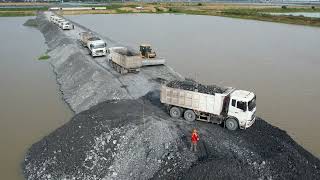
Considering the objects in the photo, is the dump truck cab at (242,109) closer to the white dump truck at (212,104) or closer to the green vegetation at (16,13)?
the white dump truck at (212,104)

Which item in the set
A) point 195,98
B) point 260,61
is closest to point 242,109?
point 195,98

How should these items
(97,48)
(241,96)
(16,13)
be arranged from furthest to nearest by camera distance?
1. (16,13)
2. (97,48)
3. (241,96)

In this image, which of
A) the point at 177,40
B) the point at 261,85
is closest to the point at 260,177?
the point at 261,85

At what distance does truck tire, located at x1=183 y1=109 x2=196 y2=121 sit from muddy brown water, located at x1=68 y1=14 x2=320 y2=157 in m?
7.69

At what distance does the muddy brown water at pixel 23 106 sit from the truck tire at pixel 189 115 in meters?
10.3

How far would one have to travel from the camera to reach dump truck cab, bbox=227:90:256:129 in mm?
22109

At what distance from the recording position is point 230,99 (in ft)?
73.5

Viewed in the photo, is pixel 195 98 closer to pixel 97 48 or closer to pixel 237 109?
pixel 237 109

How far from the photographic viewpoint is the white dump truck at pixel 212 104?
22.3 meters

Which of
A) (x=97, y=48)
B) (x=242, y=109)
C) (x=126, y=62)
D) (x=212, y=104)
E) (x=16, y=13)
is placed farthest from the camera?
(x=16, y=13)

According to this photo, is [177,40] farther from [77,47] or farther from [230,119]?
[230,119]

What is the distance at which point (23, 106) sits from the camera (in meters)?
32.8

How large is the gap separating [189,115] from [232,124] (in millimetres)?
2767

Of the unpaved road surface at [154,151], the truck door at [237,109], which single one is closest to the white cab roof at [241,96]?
the truck door at [237,109]
